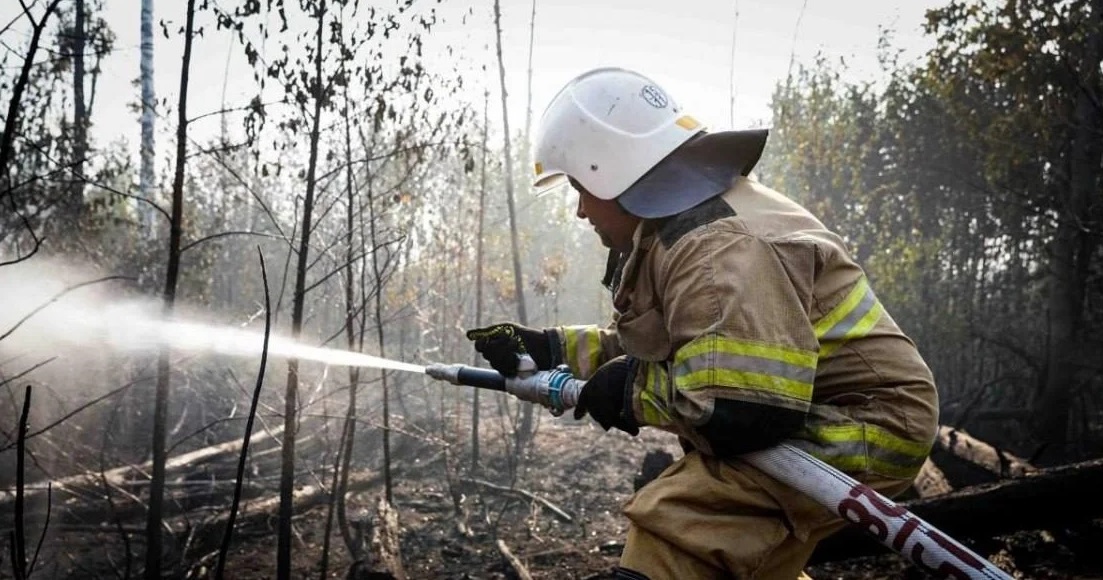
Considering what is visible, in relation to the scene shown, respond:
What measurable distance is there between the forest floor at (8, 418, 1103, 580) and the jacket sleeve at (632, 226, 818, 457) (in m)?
3.25

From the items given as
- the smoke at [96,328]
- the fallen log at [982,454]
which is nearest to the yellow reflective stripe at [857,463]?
the smoke at [96,328]

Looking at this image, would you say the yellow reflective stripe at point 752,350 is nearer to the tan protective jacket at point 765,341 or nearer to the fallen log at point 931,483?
the tan protective jacket at point 765,341

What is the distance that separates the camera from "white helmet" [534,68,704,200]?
2.55 meters

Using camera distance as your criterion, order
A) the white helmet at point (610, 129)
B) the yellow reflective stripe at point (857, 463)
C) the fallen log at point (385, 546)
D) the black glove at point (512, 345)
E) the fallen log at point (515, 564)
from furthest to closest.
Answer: the fallen log at point (515, 564)
the fallen log at point (385, 546)
the black glove at point (512, 345)
the white helmet at point (610, 129)
the yellow reflective stripe at point (857, 463)

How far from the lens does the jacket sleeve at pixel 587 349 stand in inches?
128

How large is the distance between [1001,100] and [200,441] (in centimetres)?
1676


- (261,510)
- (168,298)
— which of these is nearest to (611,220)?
(168,298)

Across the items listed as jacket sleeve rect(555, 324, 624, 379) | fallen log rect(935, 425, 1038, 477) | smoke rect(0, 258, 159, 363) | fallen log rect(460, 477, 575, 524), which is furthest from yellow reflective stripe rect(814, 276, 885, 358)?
fallen log rect(460, 477, 575, 524)

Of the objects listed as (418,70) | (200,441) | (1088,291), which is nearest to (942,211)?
(1088,291)

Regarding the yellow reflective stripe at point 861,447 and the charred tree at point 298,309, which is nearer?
the yellow reflective stripe at point 861,447

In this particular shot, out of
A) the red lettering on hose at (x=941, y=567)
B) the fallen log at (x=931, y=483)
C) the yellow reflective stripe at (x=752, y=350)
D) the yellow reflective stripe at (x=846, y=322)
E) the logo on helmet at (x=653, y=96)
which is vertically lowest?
the fallen log at (x=931, y=483)

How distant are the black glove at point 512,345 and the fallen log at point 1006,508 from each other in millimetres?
2416

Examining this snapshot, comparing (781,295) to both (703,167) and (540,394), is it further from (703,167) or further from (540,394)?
(540,394)

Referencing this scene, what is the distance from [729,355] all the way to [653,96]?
122 centimetres
